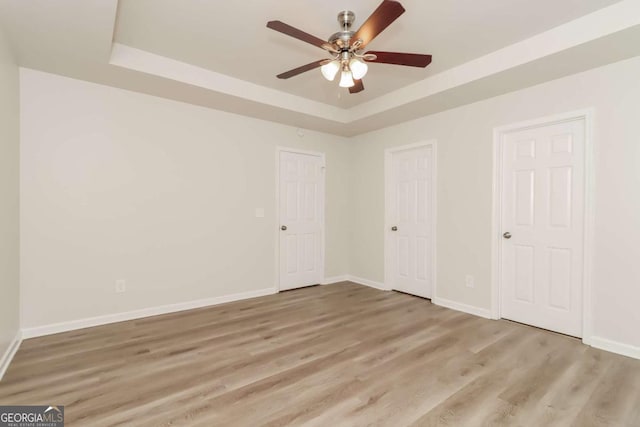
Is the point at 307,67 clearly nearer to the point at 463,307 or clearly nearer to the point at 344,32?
the point at 344,32

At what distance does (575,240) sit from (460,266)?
1.17 m

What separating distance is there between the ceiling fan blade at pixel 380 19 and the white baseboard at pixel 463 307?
3.07 meters

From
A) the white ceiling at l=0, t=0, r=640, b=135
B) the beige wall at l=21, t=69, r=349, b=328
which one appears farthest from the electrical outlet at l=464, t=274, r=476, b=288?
the beige wall at l=21, t=69, r=349, b=328

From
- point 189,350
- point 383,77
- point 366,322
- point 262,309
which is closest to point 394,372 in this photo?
point 366,322

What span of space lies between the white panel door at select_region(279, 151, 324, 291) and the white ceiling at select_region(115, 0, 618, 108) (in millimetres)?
1655

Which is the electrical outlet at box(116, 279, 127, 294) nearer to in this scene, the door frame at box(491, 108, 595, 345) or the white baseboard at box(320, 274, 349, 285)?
the white baseboard at box(320, 274, 349, 285)

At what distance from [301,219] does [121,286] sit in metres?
2.42

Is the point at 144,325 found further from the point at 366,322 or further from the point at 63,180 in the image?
the point at 366,322

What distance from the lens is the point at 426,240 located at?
4.29m

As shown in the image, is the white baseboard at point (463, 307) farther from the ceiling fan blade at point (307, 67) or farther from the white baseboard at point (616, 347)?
the ceiling fan blade at point (307, 67)

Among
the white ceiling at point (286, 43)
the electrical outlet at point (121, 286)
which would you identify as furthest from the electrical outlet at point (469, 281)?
the electrical outlet at point (121, 286)

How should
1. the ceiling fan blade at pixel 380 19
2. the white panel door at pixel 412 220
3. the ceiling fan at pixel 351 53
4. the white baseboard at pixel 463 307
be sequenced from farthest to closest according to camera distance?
the white panel door at pixel 412 220 → the white baseboard at pixel 463 307 → the ceiling fan at pixel 351 53 → the ceiling fan blade at pixel 380 19

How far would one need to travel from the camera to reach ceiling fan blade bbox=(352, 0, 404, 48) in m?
1.75

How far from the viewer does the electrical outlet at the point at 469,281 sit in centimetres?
372
